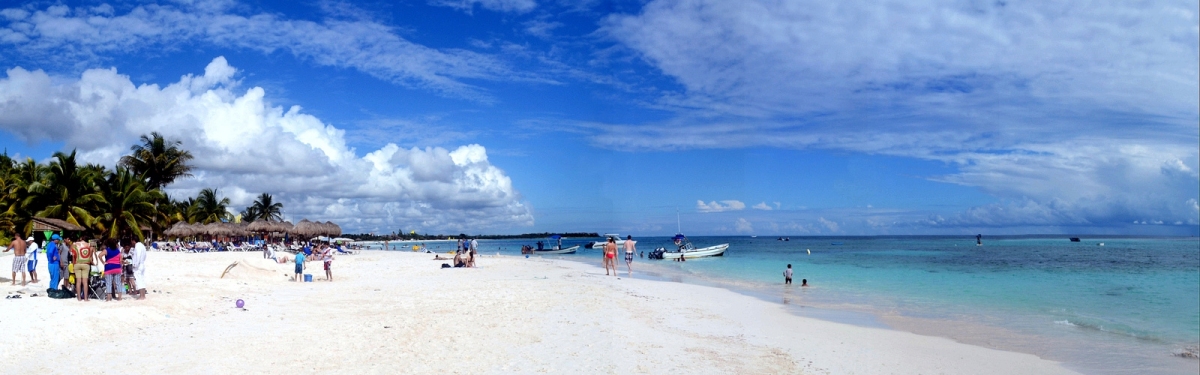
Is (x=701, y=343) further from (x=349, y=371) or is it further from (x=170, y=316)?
(x=170, y=316)

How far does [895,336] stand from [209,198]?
191 feet

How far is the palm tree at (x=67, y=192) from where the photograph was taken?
31375 millimetres

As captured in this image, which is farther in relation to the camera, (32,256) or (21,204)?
(21,204)

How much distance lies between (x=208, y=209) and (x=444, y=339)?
54.7 meters

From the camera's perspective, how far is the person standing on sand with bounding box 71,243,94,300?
11.1 metres

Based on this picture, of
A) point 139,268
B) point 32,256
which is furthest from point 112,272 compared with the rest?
point 32,256

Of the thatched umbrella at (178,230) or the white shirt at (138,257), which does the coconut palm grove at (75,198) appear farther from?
the white shirt at (138,257)

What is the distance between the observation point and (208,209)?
54.9 meters

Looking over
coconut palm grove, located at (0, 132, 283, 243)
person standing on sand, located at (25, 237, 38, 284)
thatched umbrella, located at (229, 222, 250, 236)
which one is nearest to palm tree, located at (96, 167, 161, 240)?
coconut palm grove, located at (0, 132, 283, 243)

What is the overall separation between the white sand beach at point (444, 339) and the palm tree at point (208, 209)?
4168 centimetres

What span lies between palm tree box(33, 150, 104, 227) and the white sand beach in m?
21.4

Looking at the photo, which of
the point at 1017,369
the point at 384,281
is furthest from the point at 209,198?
the point at 1017,369

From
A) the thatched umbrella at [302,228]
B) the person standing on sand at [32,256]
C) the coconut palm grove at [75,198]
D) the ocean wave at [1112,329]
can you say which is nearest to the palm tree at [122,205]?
the coconut palm grove at [75,198]

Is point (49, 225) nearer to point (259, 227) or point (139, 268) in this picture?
point (259, 227)
